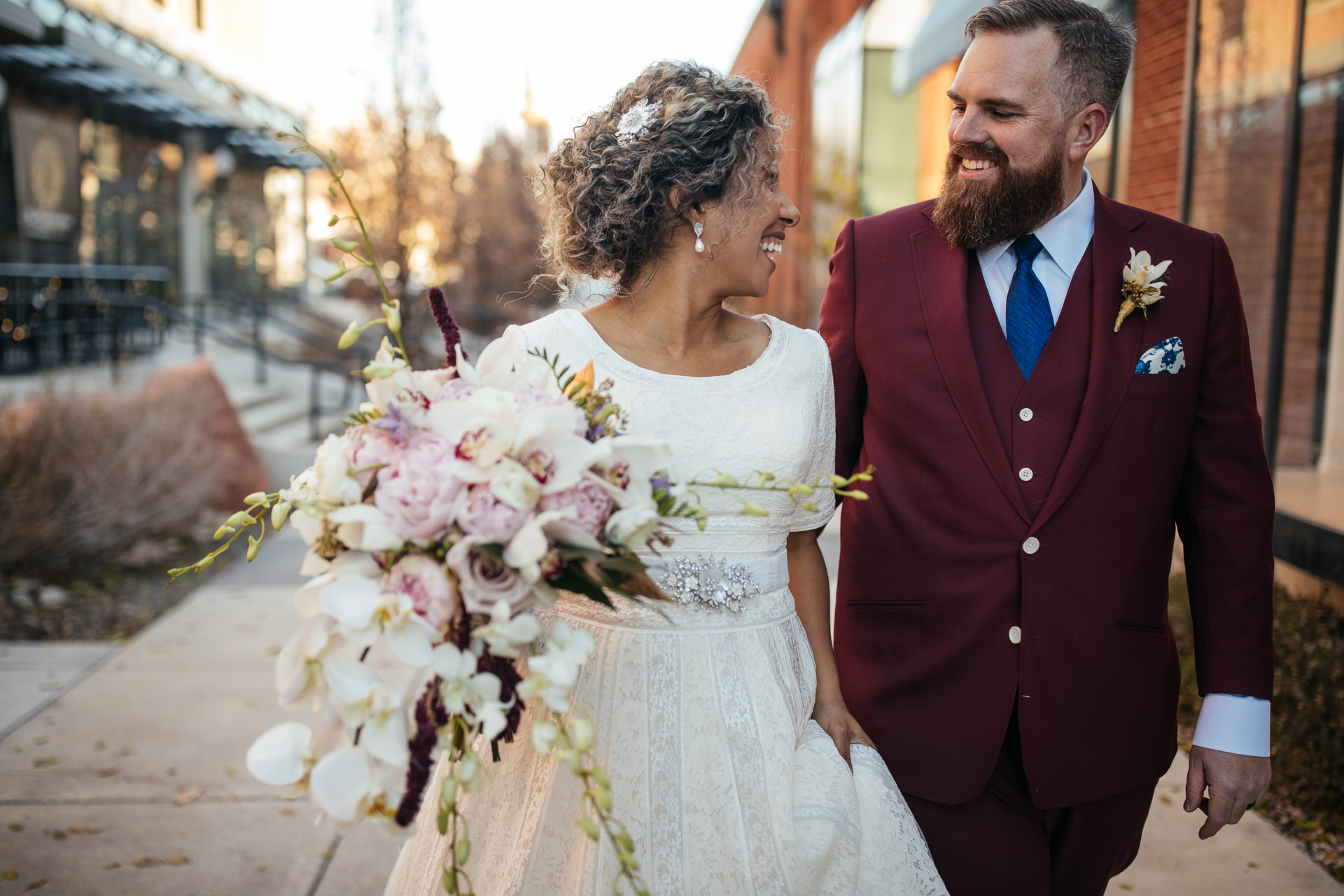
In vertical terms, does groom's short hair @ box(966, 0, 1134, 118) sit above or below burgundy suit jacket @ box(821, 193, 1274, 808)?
above

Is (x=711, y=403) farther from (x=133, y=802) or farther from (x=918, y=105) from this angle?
(x=918, y=105)

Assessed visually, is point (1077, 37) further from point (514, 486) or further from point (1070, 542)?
point (514, 486)

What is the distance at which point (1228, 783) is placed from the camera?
212 cm

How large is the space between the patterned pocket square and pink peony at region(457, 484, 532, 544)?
57.0 inches

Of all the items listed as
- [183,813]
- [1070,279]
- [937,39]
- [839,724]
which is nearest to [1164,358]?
[1070,279]

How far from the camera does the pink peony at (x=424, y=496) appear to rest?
4.23 feet

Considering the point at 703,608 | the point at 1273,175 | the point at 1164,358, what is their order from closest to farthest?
1. the point at 703,608
2. the point at 1164,358
3. the point at 1273,175

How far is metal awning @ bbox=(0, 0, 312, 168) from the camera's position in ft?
48.8

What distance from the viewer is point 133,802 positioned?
12.2ft

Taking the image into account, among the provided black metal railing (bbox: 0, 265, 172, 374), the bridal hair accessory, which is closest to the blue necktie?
the bridal hair accessory

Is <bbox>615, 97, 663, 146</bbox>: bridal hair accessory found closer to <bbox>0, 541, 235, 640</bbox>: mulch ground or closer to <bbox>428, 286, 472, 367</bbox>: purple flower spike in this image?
<bbox>428, 286, 472, 367</bbox>: purple flower spike

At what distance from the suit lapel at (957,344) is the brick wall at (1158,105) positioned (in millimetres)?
4341

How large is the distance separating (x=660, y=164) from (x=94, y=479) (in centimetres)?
596

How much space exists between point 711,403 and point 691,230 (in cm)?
37
